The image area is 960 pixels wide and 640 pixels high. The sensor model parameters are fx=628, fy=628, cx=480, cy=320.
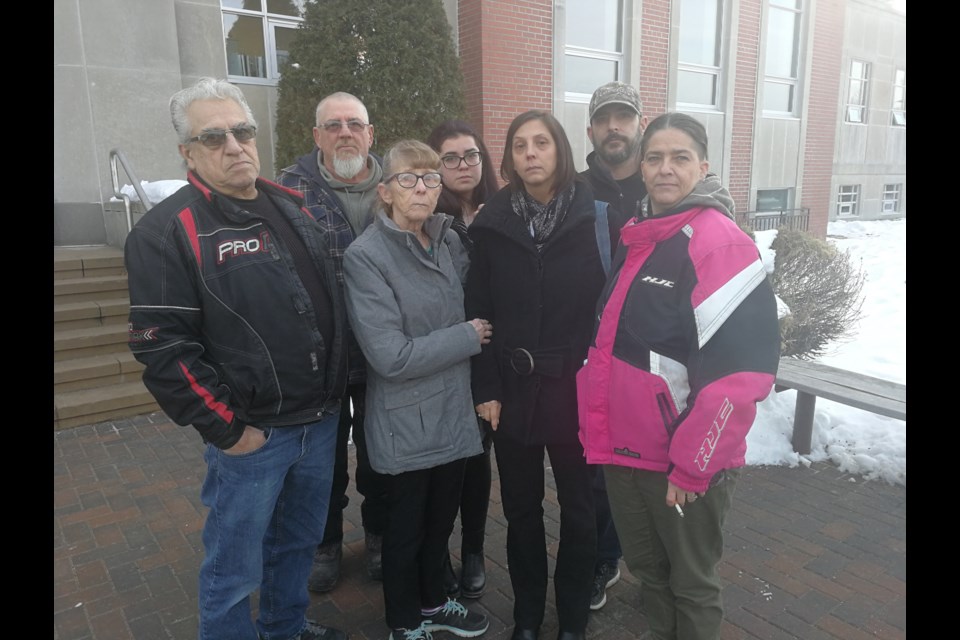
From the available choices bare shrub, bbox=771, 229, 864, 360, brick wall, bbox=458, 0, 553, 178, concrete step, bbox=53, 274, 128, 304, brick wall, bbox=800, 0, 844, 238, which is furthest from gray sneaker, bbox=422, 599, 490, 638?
brick wall, bbox=800, 0, 844, 238

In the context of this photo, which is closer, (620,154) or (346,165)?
(346,165)

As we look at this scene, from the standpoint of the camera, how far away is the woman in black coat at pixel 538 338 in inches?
94.4

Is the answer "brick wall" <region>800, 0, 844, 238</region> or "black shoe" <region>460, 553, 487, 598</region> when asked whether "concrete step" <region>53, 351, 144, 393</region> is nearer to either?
"black shoe" <region>460, 553, 487, 598</region>

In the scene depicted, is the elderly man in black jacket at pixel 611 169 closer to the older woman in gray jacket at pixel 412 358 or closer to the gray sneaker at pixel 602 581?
the gray sneaker at pixel 602 581

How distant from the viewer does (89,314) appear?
6.39m

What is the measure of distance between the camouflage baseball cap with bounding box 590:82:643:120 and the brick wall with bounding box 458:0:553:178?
6774mm

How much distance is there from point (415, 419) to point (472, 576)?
1122 mm

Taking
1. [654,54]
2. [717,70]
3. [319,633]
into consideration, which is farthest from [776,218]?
[319,633]

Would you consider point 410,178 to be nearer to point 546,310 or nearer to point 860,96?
point 546,310

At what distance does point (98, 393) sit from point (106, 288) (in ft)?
5.21

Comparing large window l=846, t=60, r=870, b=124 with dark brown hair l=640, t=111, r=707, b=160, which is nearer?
dark brown hair l=640, t=111, r=707, b=160

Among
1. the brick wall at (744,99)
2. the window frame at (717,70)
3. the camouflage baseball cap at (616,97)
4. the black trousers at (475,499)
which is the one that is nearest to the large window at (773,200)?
the brick wall at (744,99)

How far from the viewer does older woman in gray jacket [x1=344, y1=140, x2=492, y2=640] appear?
7.60 ft
